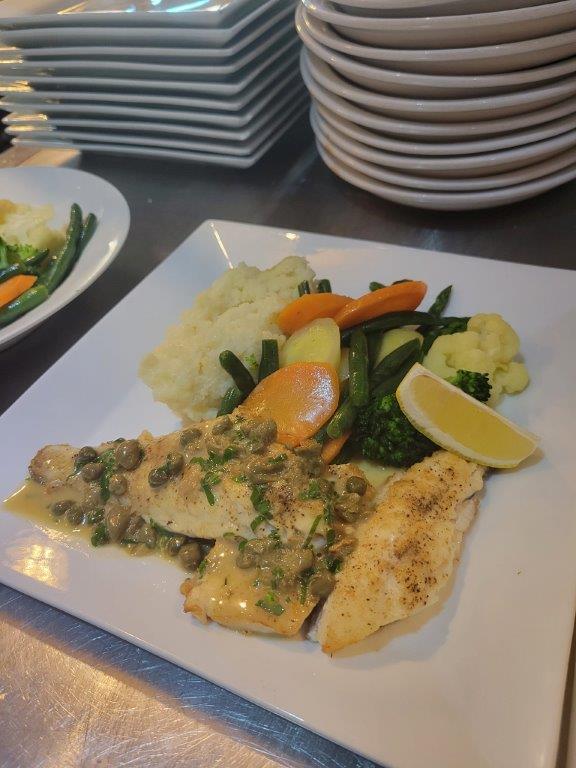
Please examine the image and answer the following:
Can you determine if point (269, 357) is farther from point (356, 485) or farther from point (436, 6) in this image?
point (436, 6)

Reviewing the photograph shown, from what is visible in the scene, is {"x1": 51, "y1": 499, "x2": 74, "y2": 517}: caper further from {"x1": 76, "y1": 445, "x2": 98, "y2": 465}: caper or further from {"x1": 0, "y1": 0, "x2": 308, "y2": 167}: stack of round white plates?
{"x1": 0, "y1": 0, "x2": 308, "y2": 167}: stack of round white plates

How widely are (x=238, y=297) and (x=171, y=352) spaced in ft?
1.38

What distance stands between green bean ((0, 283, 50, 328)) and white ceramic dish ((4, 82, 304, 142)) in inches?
59.4

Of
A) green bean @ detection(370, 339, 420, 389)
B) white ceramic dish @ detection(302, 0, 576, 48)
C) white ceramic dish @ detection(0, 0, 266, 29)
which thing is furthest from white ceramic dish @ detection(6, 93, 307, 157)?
green bean @ detection(370, 339, 420, 389)

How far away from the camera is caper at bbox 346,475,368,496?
77.2 inches

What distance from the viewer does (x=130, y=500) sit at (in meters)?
2.17

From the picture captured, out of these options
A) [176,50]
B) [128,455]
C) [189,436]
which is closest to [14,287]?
[128,455]

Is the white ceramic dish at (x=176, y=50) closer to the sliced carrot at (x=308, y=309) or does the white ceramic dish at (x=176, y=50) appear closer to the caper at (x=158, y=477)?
the sliced carrot at (x=308, y=309)

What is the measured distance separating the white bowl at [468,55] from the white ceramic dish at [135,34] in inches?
33.7

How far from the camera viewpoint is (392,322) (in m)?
2.45

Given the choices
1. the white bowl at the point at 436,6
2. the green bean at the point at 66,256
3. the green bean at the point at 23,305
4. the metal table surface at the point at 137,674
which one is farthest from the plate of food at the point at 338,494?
the white bowl at the point at 436,6

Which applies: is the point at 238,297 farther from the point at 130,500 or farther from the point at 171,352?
the point at 130,500

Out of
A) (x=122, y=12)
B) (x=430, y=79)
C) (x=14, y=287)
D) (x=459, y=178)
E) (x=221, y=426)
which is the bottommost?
(x=221, y=426)

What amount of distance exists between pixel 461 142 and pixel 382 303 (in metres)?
0.97
